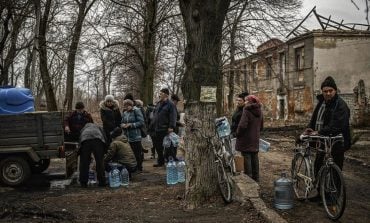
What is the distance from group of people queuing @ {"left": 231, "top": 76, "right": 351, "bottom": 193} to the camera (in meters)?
6.79

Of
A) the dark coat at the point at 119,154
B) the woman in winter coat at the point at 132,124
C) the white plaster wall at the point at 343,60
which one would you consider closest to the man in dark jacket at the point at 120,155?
the dark coat at the point at 119,154

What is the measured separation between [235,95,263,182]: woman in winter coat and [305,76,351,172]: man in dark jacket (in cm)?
118

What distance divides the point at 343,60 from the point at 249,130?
2423cm

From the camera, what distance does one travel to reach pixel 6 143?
9586mm

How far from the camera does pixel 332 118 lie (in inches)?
268

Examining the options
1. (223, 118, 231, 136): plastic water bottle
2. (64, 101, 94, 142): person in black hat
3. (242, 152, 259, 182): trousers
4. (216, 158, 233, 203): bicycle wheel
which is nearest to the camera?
(216, 158, 233, 203): bicycle wheel

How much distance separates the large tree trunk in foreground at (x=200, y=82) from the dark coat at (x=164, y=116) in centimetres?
393

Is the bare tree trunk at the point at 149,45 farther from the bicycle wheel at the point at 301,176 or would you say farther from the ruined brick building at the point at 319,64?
the bicycle wheel at the point at 301,176

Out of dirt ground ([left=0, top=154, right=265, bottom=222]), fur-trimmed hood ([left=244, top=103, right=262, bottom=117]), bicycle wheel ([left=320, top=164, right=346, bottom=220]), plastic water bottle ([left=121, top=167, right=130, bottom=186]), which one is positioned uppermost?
fur-trimmed hood ([left=244, top=103, right=262, bottom=117])

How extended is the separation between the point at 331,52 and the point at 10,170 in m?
25.0

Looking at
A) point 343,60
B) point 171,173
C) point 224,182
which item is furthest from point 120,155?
point 343,60

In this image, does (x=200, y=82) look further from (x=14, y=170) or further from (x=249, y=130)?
(x=14, y=170)

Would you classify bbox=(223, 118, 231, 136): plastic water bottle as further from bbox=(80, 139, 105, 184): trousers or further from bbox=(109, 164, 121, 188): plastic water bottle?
bbox=(80, 139, 105, 184): trousers

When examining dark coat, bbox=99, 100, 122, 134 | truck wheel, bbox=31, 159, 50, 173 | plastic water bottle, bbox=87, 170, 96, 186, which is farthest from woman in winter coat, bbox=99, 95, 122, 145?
truck wheel, bbox=31, 159, 50, 173
